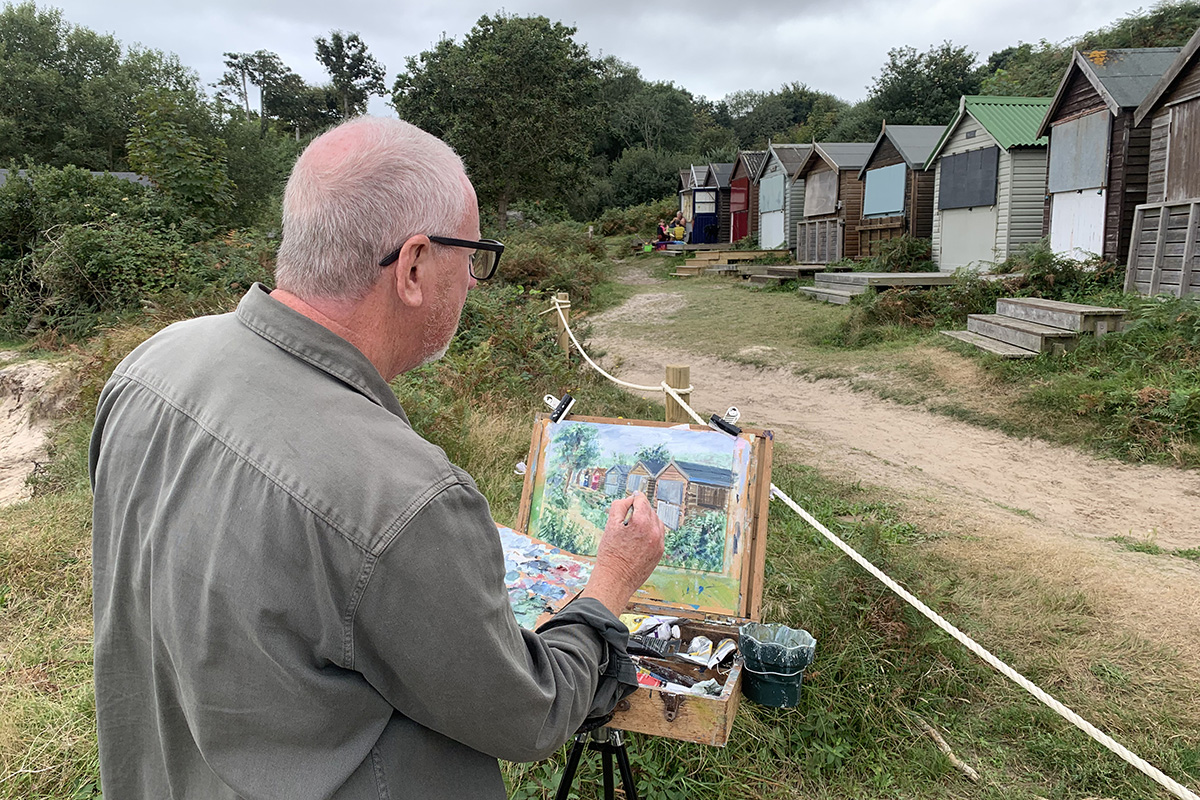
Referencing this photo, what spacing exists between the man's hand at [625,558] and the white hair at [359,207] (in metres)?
0.76

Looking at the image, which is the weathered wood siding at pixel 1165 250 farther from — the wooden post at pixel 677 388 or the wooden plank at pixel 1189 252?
the wooden post at pixel 677 388

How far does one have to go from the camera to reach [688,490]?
118 inches

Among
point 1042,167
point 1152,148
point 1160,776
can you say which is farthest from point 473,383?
point 1042,167

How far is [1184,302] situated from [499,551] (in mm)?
11380

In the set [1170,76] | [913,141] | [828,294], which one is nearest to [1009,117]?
[913,141]

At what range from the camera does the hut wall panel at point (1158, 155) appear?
40.9 ft

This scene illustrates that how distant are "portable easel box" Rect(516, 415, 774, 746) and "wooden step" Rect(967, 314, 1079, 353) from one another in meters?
8.62

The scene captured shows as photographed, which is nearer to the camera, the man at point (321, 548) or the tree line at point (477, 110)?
the man at point (321, 548)

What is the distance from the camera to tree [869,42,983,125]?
138 ft

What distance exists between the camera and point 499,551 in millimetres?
1307

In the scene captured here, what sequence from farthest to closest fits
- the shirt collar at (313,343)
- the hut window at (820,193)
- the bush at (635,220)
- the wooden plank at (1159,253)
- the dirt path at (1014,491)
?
the bush at (635,220) → the hut window at (820,193) → the wooden plank at (1159,253) → the dirt path at (1014,491) → the shirt collar at (313,343)

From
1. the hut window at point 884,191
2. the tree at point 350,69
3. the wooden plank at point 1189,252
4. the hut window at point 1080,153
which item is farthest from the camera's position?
the tree at point 350,69

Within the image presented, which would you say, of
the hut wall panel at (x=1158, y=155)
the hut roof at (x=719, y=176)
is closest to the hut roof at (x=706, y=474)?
the hut wall panel at (x=1158, y=155)

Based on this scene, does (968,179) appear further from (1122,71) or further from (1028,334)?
(1028,334)
